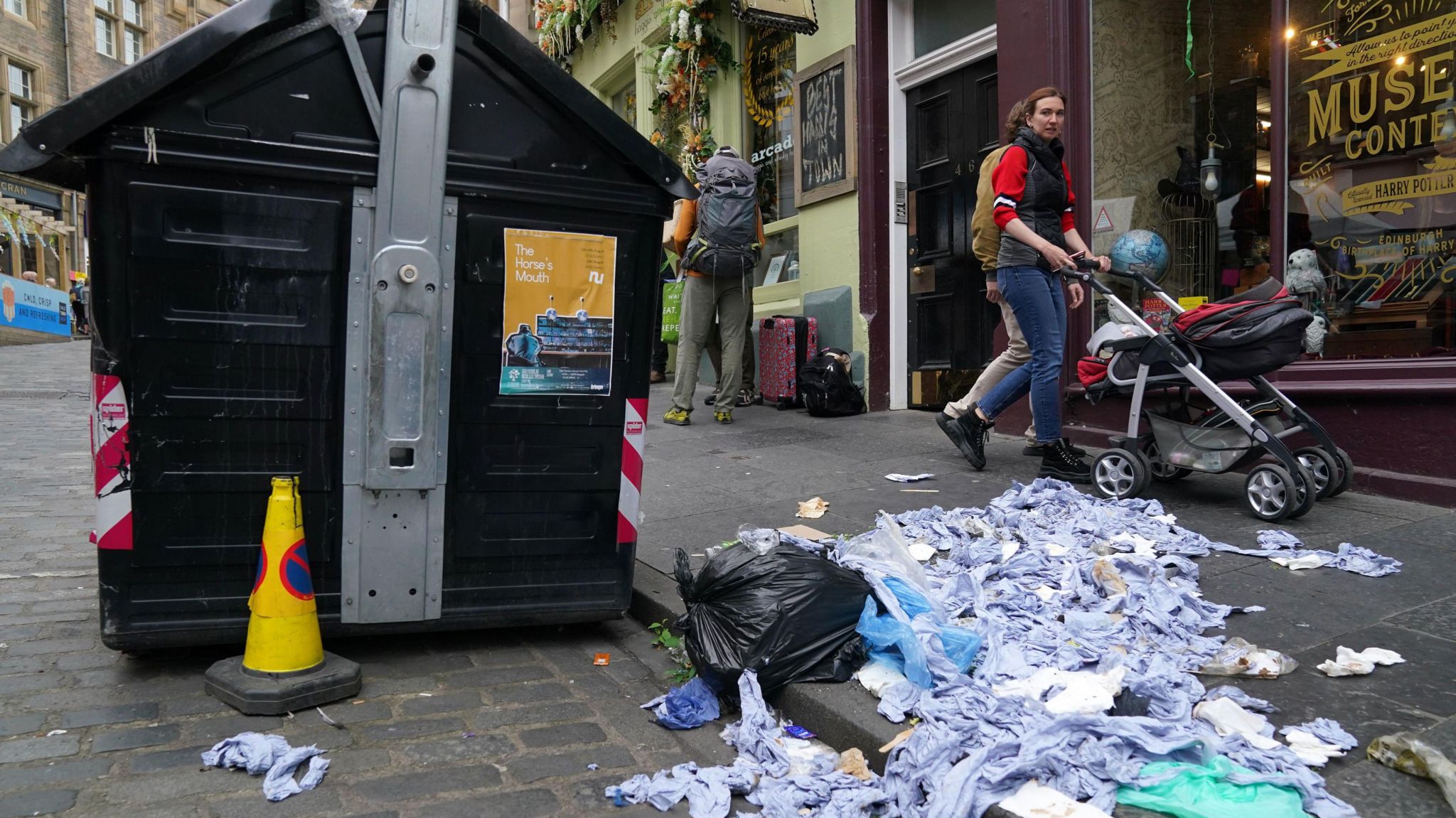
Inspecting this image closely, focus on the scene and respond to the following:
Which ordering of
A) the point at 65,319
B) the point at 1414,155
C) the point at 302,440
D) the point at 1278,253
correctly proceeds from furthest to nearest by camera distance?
A: the point at 65,319 → the point at 1278,253 → the point at 1414,155 → the point at 302,440

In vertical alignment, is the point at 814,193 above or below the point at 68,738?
above

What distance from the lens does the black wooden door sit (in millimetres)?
7684

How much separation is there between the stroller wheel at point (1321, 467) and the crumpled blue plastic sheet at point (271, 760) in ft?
13.6

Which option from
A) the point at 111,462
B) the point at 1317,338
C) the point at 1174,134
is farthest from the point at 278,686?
the point at 1174,134

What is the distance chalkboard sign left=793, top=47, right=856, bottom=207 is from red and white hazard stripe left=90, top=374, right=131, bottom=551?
6.49 meters

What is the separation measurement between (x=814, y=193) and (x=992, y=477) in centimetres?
419

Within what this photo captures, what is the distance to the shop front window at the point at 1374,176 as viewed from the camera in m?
4.83

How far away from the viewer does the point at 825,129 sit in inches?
347

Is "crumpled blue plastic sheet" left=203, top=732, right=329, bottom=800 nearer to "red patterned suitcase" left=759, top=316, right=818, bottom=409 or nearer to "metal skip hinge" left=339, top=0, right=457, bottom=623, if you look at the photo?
"metal skip hinge" left=339, top=0, right=457, bottom=623

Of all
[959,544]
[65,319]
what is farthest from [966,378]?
[65,319]

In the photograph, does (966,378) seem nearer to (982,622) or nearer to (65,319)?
(982,622)

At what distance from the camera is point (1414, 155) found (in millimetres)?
4938

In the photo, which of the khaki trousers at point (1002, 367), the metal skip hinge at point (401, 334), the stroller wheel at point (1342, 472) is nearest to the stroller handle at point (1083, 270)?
the khaki trousers at point (1002, 367)

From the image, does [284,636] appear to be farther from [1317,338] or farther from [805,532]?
[1317,338]
